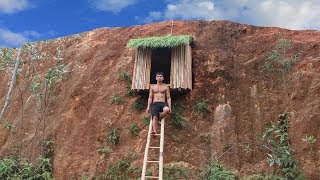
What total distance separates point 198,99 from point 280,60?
108 inches

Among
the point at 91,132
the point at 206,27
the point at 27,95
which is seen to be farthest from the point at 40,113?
the point at 206,27

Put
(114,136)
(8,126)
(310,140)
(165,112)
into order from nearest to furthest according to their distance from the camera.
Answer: (310,140)
(165,112)
(114,136)
(8,126)

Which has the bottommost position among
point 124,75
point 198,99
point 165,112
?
point 165,112

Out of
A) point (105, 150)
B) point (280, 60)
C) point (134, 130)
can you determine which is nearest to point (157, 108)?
point (134, 130)

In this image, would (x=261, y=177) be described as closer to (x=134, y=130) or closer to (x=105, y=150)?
(x=134, y=130)

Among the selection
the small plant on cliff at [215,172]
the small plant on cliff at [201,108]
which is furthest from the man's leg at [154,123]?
A: the small plant on cliff at [201,108]

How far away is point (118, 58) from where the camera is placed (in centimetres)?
1595

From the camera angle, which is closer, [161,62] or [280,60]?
[280,60]

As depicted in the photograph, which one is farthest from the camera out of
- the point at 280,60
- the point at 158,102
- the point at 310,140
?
the point at 280,60

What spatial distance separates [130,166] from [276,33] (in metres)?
6.72

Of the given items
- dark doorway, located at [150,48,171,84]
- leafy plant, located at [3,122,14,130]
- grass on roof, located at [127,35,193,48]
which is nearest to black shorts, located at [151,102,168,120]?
grass on roof, located at [127,35,193,48]

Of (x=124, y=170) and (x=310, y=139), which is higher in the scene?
(x=310, y=139)

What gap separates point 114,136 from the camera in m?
13.1

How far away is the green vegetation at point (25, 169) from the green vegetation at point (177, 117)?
12.7 feet
